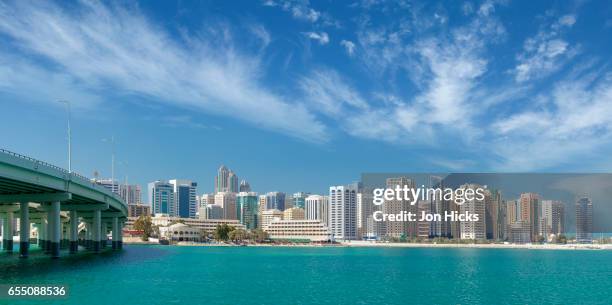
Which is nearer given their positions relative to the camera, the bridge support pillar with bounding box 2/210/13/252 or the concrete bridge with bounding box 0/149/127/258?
the concrete bridge with bounding box 0/149/127/258

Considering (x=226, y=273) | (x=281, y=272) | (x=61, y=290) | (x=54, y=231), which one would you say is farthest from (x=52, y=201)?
(x=61, y=290)

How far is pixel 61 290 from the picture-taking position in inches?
2044

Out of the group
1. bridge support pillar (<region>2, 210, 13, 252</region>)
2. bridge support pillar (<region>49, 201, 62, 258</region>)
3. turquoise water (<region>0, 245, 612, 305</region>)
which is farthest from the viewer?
bridge support pillar (<region>2, 210, 13, 252</region>)

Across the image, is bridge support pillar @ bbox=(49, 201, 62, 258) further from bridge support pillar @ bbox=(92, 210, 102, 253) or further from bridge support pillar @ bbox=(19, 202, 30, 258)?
bridge support pillar @ bbox=(92, 210, 102, 253)

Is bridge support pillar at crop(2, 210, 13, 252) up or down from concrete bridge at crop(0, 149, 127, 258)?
down

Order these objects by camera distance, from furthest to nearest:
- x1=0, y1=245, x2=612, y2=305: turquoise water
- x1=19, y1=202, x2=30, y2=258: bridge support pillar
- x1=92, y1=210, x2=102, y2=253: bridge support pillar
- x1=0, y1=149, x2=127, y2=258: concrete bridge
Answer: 1. x1=92, y1=210, x2=102, y2=253: bridge support pillar
2. x1=19, y1=202, x2=30, y2=258: bridge support pillar
3. x1=0, y1=149, x2=127, y2=258: concrete bridge
4. x1=0, y1=245, x2=612, y2=305: turquoise water

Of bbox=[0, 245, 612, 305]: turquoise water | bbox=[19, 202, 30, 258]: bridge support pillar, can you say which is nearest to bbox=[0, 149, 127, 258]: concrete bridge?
bbox=[19, 202, 30, 258]: bridge support pillar

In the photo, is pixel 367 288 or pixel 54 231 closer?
pixel 367 288

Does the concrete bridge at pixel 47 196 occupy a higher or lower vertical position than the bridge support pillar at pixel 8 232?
higher

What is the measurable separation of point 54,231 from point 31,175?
62.2ft

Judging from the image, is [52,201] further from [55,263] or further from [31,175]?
[31,175]

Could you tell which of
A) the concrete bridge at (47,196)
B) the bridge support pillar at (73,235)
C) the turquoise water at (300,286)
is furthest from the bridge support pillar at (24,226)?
the bridge support pillar at (73,235)

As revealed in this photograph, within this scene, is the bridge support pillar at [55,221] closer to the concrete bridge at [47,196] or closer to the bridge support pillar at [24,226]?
the concrete bridge at [47,196]

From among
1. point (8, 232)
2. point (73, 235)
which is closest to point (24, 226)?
point (73, 235)
